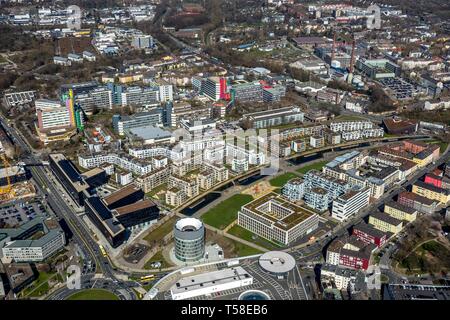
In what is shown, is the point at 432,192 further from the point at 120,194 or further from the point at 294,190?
the point at 120,194

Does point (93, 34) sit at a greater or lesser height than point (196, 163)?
greater

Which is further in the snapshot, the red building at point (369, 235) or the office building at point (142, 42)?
the office building at point (142, 42)

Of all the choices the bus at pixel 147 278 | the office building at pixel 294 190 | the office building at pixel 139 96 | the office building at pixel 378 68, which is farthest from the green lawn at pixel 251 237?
the office building at pixel 378 68

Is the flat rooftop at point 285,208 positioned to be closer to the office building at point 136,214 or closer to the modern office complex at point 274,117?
the office building at point 136,214

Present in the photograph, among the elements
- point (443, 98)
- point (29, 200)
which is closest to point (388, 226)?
point (29, 200)

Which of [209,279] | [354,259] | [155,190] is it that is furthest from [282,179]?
[209,279]

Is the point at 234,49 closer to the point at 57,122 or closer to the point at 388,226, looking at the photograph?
the point at 57,122

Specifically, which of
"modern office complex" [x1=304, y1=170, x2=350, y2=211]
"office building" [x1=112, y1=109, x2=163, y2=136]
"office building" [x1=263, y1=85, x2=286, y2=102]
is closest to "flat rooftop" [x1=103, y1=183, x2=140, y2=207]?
"office building" [x1=112, y1=109, x2=163, y2=136]
